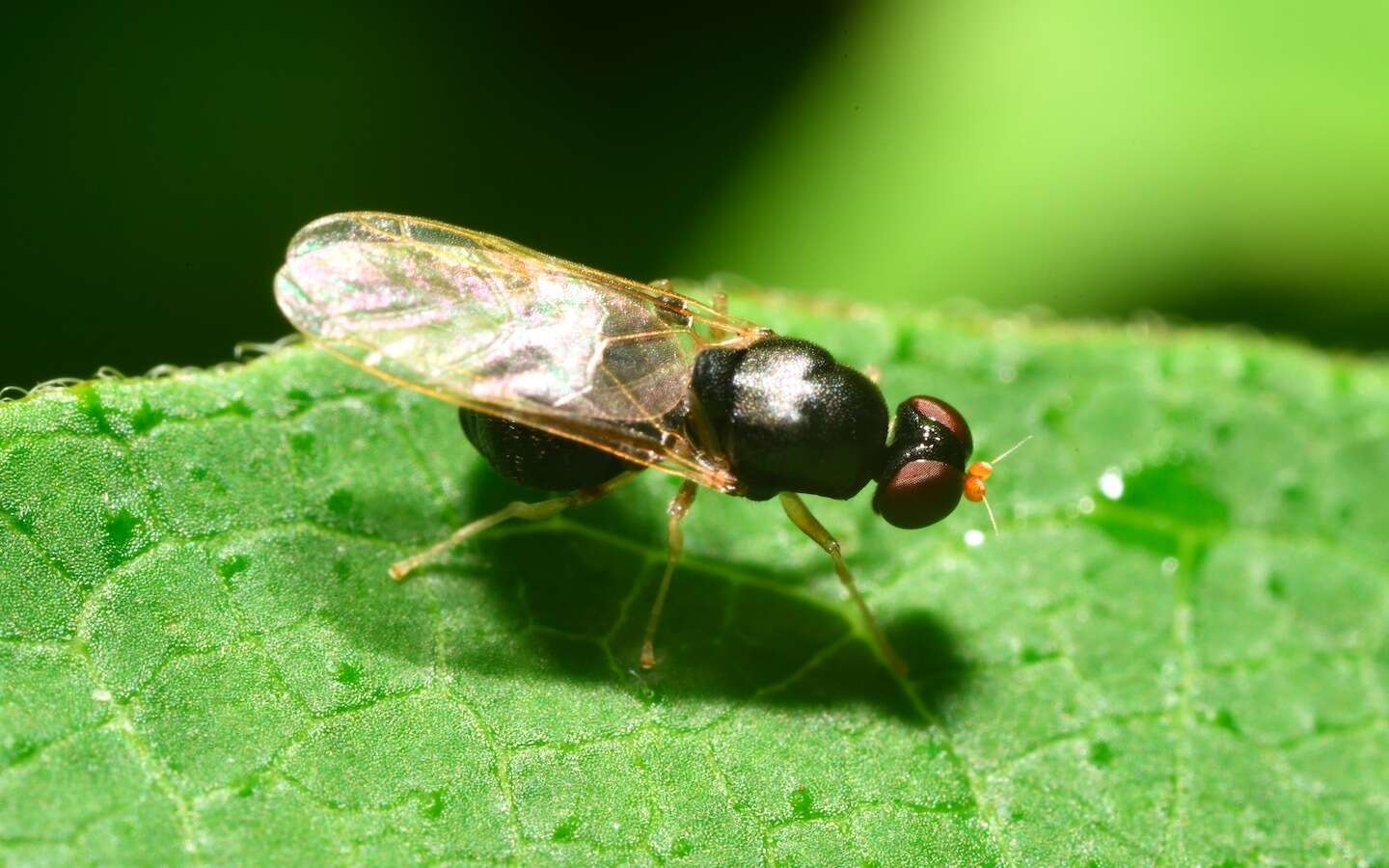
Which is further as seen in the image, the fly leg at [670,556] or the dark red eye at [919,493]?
the dark red eye at [919,493]

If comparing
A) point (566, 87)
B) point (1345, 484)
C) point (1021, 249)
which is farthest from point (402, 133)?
point (1345, 484)

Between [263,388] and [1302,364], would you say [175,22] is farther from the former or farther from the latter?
[1302,364]

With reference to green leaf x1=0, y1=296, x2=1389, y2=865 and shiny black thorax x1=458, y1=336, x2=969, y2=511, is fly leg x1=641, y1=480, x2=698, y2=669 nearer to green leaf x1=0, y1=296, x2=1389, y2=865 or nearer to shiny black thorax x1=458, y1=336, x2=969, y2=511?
green leaf x1=0, y1=296, x2=1389, y2=865

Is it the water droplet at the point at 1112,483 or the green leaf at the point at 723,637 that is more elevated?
the water droplet at the point at 1112,483

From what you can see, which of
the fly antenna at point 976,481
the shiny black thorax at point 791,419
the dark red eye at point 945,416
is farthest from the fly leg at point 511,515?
the fly antenna at point 976,481

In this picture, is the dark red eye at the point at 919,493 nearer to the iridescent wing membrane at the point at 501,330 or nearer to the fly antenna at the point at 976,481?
the fly antenna at the point at 976,481

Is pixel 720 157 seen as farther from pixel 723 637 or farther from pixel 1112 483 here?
pixel 723 637

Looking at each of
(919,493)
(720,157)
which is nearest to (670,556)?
(919,493)
